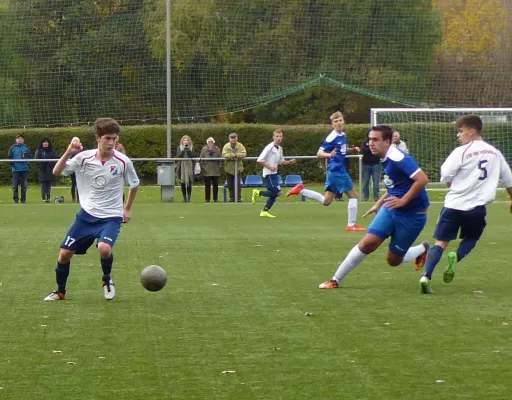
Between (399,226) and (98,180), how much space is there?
9.45 ft

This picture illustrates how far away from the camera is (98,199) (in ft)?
33.8

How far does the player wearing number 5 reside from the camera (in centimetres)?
1054

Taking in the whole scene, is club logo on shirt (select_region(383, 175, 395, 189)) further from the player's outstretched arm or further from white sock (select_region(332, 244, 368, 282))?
the player's outstretched arm

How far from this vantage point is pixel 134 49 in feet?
110

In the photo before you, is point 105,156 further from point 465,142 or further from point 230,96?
point 230,96

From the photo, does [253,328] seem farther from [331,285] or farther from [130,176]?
[331,285]

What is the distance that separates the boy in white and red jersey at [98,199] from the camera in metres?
10.2

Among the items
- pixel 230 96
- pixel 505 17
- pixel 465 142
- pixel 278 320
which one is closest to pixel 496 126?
pixel 505 17

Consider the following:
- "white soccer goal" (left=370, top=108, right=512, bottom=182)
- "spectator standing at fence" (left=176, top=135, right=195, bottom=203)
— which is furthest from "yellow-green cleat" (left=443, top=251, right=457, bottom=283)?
"white soccer goal" (left=370, top=108, right=512, bottom=182)

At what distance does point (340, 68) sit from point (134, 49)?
638 centimetres

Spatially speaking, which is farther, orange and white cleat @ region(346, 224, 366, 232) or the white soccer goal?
the white soccer goal

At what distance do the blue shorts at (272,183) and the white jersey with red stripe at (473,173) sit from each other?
1285 cm

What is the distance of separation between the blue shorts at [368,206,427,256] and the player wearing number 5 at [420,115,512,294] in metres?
0.30

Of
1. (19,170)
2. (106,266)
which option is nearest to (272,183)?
(19,170)
